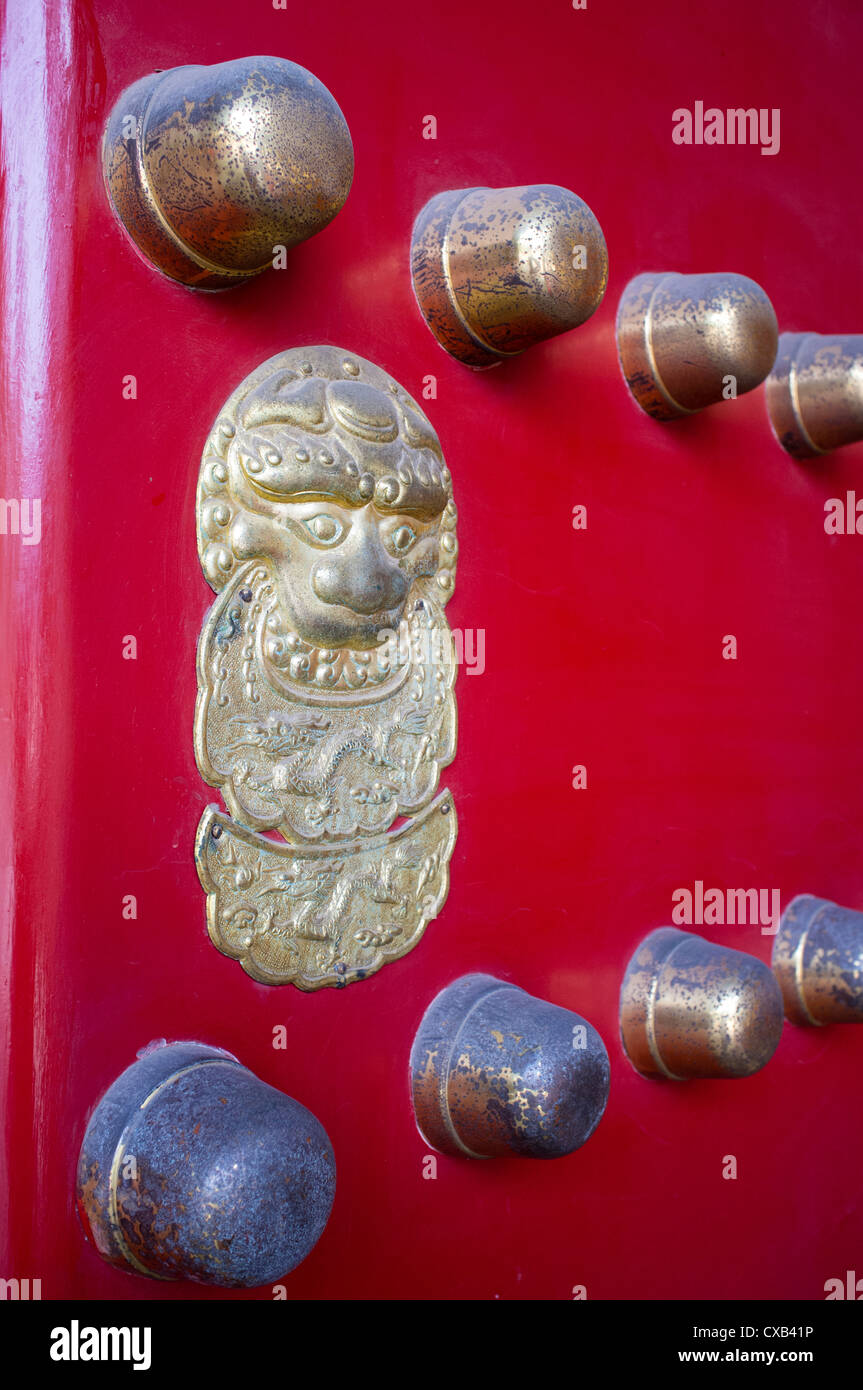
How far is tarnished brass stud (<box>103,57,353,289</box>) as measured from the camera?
62 cm

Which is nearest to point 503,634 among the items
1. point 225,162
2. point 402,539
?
point 402,539

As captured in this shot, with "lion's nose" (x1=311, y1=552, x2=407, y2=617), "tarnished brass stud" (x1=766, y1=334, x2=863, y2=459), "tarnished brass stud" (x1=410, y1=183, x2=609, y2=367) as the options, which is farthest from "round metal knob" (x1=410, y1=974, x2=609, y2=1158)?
"tarnished brass stud" (x1=766, y1=334, x2=863, y2=459)

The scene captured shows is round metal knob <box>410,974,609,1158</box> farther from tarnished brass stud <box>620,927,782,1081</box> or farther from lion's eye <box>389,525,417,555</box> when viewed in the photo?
lion's eye <box>389,525,417,555</box>

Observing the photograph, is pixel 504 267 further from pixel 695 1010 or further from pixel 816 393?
pixel 695 1010

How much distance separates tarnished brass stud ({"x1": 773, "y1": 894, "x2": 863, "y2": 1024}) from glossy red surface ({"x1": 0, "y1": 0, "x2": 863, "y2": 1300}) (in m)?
0.03

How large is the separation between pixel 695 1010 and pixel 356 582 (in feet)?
1.39

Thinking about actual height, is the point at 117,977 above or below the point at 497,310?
below

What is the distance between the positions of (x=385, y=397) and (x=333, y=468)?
8cm

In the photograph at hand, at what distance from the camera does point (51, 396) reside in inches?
26.7

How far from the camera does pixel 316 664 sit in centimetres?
76

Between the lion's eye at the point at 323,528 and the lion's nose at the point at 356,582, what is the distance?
1 centimetres

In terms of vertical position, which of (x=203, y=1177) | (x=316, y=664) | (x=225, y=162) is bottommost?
(x=203, y=1177)

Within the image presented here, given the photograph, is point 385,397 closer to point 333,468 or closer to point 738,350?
point 333,468
